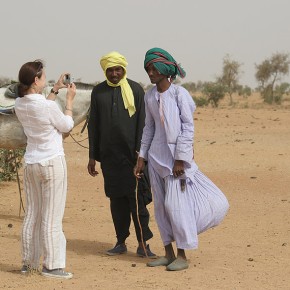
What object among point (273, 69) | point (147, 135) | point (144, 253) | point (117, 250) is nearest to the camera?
point (147, 135)

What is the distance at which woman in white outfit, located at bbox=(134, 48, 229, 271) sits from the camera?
636 centimetres

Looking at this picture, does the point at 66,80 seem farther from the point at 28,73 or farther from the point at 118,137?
the point at 118,137

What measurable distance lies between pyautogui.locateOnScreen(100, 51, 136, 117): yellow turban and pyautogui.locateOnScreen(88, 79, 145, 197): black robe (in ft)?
0.13

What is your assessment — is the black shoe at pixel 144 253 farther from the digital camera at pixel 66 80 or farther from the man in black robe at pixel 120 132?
the digital camera at pixel 66 80

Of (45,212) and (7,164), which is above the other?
(45,212)

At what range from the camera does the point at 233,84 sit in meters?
50.3

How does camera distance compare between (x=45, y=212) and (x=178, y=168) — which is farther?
(x=178, y=168)

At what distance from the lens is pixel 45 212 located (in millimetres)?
5848

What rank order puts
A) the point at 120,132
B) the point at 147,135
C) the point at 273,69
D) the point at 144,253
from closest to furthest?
the point at 147,135 → the point at 120,132 → the point at 144,253 → the point at 273,69

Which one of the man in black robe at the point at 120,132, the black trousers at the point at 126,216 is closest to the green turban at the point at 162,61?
the man in black robe at the point at 120,132

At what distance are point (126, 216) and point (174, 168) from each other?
1.15 m

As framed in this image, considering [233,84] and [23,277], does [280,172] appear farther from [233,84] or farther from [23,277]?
[233,84]

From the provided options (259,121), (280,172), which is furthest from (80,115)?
(259,121)

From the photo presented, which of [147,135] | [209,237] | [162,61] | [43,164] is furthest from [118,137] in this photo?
[209,237]
